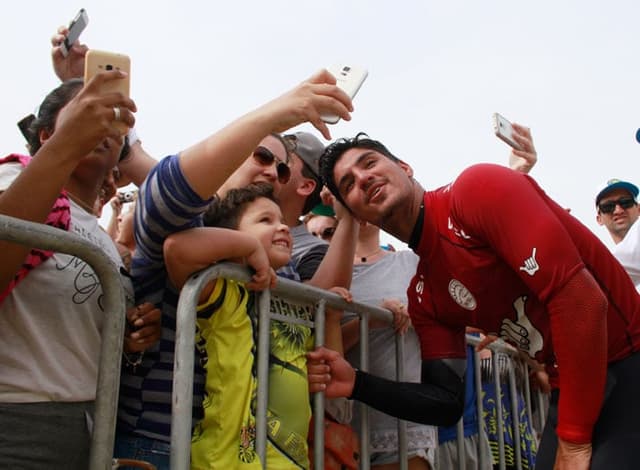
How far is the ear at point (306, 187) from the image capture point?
336cm

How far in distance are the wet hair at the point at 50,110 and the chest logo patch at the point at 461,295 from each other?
1.58 m

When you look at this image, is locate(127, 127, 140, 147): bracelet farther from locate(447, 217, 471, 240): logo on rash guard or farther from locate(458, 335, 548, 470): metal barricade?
Result: locate(458, 335, 548, 470): metal barricade

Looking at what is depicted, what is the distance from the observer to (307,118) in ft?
6.05

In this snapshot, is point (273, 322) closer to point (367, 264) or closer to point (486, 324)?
point (486, 324)

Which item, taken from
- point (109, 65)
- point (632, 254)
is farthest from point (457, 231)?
point (632, 254)

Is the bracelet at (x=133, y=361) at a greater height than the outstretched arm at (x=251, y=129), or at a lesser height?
lesser

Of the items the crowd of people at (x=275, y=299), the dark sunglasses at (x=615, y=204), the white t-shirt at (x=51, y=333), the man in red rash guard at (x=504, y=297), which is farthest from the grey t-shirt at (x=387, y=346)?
the dark sunglasses at (x=615, y=204)

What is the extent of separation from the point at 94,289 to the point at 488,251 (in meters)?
1.42

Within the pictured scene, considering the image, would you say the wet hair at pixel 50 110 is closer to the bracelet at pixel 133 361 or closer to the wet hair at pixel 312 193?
the bracelet at pixel 133 361

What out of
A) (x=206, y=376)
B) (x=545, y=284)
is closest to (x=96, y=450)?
(x=206, y=376)

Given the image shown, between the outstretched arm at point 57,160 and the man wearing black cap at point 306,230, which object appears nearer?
the outstretched arm at point 57,160

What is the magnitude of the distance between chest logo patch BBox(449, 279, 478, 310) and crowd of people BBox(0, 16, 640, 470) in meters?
0.01

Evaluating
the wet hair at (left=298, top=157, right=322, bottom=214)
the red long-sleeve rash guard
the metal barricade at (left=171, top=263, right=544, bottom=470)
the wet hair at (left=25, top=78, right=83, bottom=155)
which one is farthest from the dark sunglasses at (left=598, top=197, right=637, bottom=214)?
the wet hair at (left=25, top=78, right=83, bottom=155)

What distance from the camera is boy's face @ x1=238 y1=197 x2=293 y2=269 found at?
2.32 m
